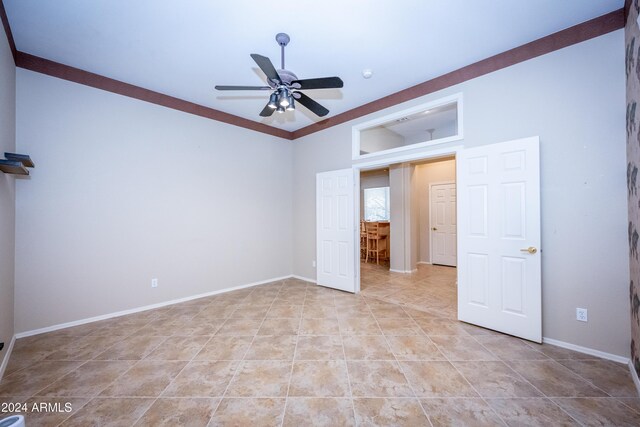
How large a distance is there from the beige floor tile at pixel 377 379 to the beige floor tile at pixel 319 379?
0.25ft

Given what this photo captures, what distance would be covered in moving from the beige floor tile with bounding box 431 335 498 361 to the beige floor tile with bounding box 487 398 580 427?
516mm

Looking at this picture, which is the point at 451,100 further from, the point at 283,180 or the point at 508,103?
the point at 283,180

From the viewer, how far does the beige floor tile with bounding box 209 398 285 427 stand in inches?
61.0

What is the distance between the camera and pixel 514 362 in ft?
7.10

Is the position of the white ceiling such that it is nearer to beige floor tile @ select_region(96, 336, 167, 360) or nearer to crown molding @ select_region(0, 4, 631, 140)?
crown molding @ select_region(0, 4, 631, 140)

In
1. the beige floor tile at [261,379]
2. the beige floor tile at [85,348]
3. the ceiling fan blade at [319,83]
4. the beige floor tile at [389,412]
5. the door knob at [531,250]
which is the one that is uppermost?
the ceiling fan blade at [319,83]

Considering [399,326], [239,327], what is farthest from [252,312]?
[399,326]

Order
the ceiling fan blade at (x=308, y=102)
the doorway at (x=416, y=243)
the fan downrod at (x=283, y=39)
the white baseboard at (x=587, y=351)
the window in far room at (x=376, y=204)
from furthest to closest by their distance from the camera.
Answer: the window in far room at (x=376, y=204)
the doorway at (x=416, y=243)
the ceiling fan blade at (x=308, y=102)
the fan downrod at (x=283, y=39)
the white baseboard at (x=587, y=351)

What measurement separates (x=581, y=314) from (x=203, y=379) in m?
3.43

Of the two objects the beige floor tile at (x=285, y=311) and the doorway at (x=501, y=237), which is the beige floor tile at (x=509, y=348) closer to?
the doorway at (x=501, y=237)

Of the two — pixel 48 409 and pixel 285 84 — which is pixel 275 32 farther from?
pixel 48 409

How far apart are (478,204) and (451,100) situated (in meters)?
1.36

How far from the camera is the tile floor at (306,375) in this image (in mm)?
1610

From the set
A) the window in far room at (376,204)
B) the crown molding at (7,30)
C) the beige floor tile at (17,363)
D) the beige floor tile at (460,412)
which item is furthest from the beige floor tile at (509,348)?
the crown molding at (7,30)
